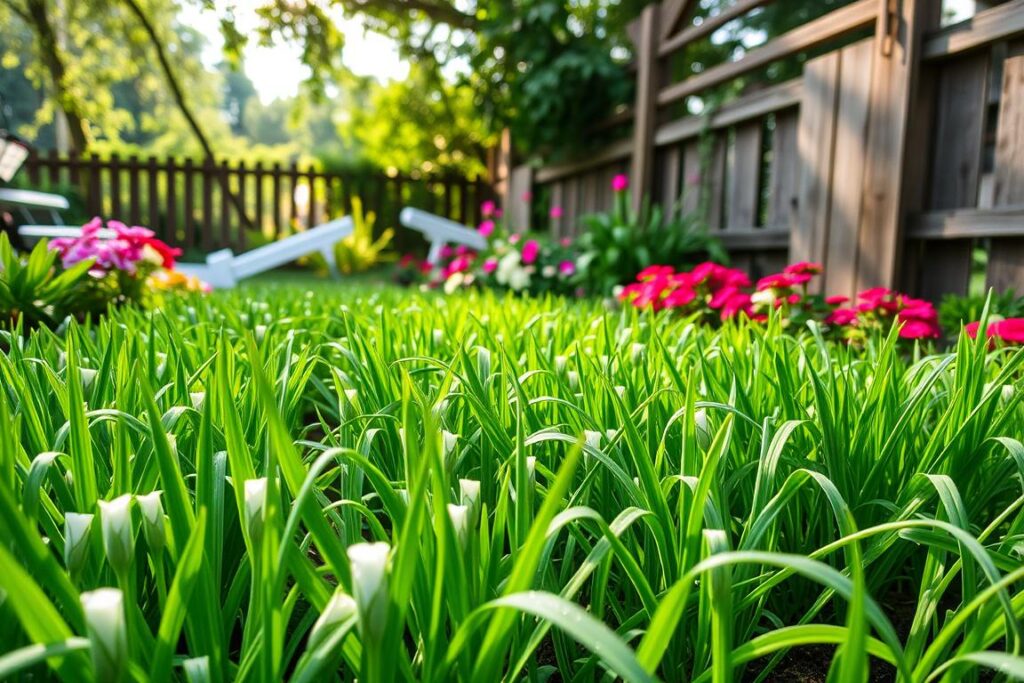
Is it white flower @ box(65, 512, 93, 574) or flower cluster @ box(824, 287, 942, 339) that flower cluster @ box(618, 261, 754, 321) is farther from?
white flower @ box(65, 512, 93, 574)

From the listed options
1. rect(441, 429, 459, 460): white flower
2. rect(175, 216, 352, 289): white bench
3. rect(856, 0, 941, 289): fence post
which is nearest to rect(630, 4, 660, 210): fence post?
rect(856, 0, 941, 289): fence post

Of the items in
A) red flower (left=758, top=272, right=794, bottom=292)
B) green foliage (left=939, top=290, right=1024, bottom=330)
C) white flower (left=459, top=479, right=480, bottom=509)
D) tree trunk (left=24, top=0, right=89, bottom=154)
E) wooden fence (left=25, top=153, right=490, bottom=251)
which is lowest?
white flower (left=459, top=479, right=480, bottom=509)

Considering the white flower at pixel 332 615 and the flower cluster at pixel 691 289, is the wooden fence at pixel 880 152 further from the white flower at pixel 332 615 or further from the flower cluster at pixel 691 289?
the white flower at pixel 332 615

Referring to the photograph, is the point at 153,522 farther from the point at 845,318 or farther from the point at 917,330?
the point at 845,318

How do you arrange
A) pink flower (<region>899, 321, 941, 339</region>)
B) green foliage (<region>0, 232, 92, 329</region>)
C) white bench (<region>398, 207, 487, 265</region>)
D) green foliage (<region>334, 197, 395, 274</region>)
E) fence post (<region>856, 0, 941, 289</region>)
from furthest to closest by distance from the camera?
green foliage (<region>334, 197, 395, 274</region>) < white bench (<region>398, 207, 487, 265</region>) < fence post (<region>856, 0, 941, 289</region>) < green foliage (<region>0, 232, 92, 329</region>) < pink flower (<region>899, 321, 941, 339</region>)

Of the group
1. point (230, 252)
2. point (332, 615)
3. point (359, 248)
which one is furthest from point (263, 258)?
point (332, 615)

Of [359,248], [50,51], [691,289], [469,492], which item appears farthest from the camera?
[50,51]

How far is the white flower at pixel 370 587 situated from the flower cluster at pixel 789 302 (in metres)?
1.57

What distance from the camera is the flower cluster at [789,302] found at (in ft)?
6.83

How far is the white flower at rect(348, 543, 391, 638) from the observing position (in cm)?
48

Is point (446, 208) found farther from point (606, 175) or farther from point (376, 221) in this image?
point (606, 175)

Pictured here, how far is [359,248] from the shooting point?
984 cm

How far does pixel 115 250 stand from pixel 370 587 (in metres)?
2.52

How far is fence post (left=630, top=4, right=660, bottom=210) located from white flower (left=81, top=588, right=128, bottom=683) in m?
4.83
